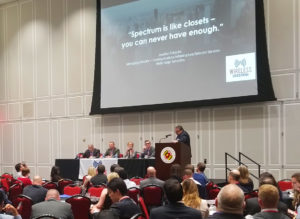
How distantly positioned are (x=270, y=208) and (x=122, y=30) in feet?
36.5

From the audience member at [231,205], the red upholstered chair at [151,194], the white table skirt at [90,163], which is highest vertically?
the audience member at [231,205]

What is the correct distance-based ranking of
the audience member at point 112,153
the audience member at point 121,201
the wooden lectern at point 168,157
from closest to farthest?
the audience member at point 121,201 < the wooden lectern at point 168,157 < the audience member at point 112,153

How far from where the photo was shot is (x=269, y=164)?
33.9 feet

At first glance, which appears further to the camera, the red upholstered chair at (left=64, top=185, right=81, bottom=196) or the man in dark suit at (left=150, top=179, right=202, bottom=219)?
the red upholstered chair at (left=64, top=185, right=81, bottom=196)

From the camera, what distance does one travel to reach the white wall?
33.7 ft

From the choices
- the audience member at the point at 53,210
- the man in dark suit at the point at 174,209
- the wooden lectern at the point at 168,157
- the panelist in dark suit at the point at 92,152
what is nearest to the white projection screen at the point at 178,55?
the panelist in dark suit at the point at 92,152

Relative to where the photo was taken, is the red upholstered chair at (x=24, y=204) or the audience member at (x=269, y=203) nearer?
the audience member at (x=269, y=203)

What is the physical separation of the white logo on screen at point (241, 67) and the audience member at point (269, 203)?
7864 mm

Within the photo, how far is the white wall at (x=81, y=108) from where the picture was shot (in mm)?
10281

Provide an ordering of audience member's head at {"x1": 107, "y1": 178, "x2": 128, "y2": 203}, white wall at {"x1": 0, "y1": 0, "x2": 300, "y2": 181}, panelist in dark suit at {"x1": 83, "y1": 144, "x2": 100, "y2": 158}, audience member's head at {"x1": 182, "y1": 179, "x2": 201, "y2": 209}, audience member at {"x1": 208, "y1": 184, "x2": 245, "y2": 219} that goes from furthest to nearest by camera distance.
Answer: panelist in dark suit at {"x1": 83, "y1": 144, "x2": 100, "y2": 158}, white wall at {"x1": 0, "y1": 0, "x2": 300, "y2": 181}, audience member's head at {"x1": 182, "y1": 179, "x2": 201, "y2": 209}, audience member's head at {"x1": 107, "y1": 178, "x2": 128, "y2": 203}, audience member at {"x1": 208, "y1": 184, "x2": 245, "y2": 219}

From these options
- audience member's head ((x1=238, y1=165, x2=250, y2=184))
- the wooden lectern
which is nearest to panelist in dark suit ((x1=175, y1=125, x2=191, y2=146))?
the wooden lectern

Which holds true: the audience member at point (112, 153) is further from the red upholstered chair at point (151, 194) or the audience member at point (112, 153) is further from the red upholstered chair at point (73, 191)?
the red upholstered chair at point (151, 194)

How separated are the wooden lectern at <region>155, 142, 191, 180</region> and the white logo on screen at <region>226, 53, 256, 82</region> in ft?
11.0

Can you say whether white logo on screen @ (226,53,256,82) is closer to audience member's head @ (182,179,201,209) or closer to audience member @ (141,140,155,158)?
audience member @ (141,140,155,158)
